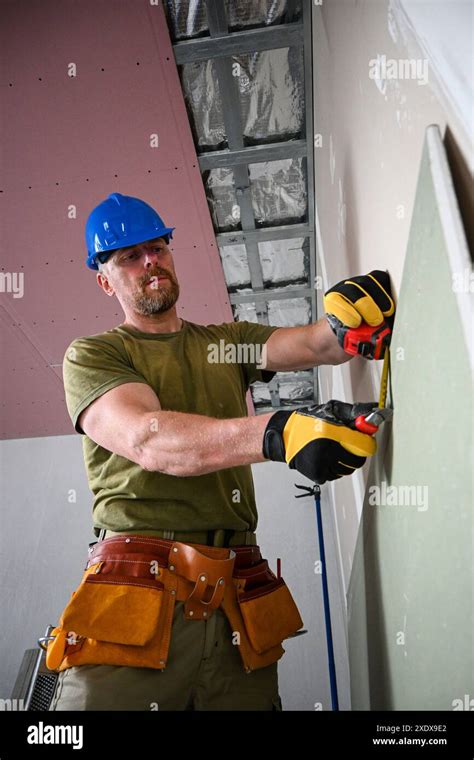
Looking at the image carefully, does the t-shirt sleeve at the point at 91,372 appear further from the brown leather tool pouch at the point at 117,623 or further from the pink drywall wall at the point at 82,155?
the pink drywall wall at the point at 82,155

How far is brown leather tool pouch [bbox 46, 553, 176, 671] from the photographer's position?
5.10 ft

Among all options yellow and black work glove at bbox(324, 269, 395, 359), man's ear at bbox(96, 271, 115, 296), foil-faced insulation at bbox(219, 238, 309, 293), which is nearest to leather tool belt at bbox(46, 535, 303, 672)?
yellow and black work glove at bbox(324, 269, 395, 359)

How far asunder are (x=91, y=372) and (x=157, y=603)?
63 cm

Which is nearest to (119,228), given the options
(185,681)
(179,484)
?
(179,484)

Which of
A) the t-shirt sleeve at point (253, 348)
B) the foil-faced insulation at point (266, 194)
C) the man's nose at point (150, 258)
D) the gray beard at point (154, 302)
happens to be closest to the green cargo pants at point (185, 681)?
the t-shirt sleeve at point (253, 348)

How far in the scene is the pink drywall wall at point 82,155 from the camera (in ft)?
8.89

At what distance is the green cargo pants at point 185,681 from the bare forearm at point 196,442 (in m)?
0.44

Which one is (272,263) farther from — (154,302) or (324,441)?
(324,441)

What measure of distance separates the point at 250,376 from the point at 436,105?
1329 millimetres

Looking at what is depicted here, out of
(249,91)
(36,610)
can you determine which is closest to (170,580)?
(249,91)

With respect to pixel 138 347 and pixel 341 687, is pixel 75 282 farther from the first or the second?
pixel 341 687

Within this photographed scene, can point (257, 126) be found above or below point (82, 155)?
above

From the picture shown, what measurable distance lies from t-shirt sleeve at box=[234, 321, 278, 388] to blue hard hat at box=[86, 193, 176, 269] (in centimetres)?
44

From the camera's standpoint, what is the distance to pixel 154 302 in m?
2.05
